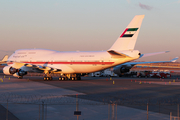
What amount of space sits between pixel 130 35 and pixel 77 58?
32.7 feet

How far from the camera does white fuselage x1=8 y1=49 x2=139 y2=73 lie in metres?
38.5

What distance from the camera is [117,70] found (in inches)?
2108

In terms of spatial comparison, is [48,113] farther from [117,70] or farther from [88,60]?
[117,70]

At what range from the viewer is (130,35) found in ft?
122

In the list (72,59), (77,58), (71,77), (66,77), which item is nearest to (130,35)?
(77,58)

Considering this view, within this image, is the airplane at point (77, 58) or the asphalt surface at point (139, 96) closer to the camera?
the asphalt surface at point (139, 96)

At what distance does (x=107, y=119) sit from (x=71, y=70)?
30782 mm

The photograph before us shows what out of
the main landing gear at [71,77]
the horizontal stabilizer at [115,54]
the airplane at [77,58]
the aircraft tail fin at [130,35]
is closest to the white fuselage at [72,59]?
the airplane at [77,58]

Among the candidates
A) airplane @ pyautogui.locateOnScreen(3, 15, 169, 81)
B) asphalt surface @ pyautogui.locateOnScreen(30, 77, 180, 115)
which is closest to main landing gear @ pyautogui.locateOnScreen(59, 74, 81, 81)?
airplane @ pyautogui.locateOnScreen(3, 15, 169, 81)

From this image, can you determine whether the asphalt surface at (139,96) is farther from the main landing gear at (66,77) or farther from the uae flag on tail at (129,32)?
the main landing gear at (66,77)

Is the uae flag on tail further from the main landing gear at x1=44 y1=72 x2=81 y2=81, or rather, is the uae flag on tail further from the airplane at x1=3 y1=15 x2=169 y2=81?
the main landing gear at x1=44 y1=72 x2=81 y2=81

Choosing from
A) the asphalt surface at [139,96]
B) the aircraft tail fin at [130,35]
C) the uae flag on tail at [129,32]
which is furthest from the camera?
the uae flag on tail at [129,32]

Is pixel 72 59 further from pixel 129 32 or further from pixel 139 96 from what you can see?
pixel 139 96

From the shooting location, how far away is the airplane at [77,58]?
120ft
